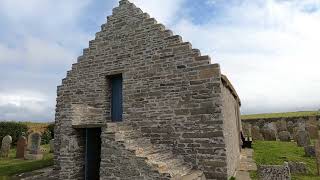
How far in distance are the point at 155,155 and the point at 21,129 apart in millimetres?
21318

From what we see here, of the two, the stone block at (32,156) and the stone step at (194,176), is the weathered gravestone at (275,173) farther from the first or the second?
the stone block at (32,156)

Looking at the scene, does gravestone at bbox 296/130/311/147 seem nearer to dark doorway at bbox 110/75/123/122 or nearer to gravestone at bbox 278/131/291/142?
gravestone at bbox 278/131/291/142

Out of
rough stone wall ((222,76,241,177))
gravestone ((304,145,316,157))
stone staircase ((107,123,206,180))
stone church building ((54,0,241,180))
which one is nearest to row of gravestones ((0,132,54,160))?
stone church building ((54,0,241,180))

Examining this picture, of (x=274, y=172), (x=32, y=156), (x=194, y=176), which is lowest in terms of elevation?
(x=32, y=156)

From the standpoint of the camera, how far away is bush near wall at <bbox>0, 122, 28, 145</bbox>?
24.5m

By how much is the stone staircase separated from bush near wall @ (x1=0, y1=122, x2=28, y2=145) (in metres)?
19.1

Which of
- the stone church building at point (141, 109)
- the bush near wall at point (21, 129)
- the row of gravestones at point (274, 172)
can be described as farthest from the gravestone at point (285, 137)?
the bush near wall at point (21, 129)

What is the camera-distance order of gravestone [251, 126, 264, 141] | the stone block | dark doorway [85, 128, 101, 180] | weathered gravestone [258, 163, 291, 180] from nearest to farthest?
weathered gravestone [258, 163, 291, 180] < dark doorway [85, 128, 101, 180] < the stone block < gravestone [251, 126, 264, 141]

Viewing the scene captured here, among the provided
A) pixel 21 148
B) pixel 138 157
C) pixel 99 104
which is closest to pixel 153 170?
pixel 138 157

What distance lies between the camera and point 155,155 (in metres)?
8.73

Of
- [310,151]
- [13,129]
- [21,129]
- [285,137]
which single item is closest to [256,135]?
[285,137]

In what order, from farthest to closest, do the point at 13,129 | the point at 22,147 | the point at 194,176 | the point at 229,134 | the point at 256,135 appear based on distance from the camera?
the point at 13,129 < the point at 256,135 < the point at 22,147 < the point at 229,134 < the point at 194,176

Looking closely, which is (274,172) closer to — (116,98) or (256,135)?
(116,98)

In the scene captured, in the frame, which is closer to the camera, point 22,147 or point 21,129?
point 22,147
